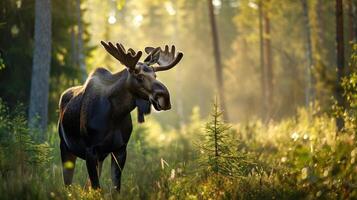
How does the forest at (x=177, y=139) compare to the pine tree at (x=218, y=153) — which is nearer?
the forest at (x=177, y=139)

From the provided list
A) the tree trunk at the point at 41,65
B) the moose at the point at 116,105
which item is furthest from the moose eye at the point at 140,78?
the tree trunk at the point at 41,65

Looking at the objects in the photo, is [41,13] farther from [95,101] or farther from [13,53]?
[95,101]

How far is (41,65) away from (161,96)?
7.14 metres

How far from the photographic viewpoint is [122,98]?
9.09 m

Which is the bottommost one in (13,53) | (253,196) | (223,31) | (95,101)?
(253,196)

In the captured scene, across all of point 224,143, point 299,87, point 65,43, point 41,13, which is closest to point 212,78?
point 299,87

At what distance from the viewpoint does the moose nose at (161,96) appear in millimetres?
8406

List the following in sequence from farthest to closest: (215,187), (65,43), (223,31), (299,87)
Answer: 1. (223,31)
2. (299,87)
3. (65,43)
4. (215,187)

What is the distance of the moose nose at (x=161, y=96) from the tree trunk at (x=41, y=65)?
22.2 feet

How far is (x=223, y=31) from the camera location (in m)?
61.9

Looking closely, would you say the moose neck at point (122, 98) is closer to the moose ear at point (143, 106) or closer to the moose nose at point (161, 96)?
the moose ear at point (143, 106)

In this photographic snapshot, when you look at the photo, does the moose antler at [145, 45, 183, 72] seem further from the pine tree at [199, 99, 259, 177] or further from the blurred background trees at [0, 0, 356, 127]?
the blurred background trees at [0, 0, 356, 127]

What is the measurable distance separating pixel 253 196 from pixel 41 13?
8.34 metres

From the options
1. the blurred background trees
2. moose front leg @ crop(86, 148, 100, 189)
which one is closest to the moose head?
moose front leg @ crop(86, 148, 100, 189)
